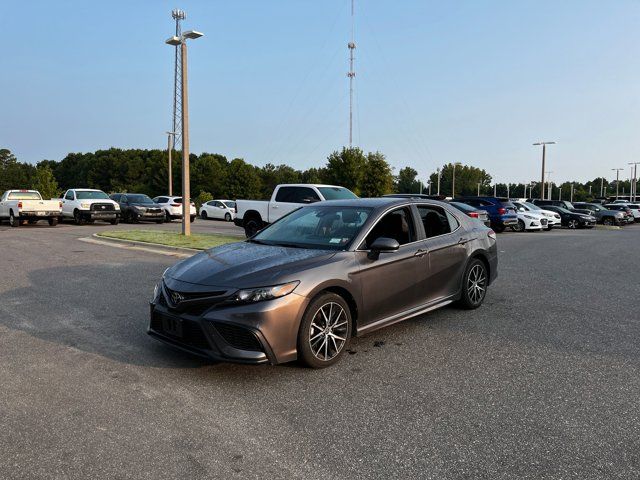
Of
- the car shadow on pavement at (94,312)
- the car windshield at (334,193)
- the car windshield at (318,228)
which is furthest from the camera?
the car windshield at (334,193)

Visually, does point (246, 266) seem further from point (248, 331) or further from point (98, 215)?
point (98, 215)

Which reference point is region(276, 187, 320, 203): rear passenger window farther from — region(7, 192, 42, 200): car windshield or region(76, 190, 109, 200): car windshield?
region(7, 192, 42, 200): car windshield

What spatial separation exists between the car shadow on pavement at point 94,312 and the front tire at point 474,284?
347 centimetres

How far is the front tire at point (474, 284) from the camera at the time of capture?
6387 millimetres

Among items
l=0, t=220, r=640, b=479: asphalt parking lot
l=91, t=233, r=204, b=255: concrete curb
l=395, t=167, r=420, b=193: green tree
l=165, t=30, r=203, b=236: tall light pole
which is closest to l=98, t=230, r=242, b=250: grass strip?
l=91, t=233, r=204, b=255: concrete curb

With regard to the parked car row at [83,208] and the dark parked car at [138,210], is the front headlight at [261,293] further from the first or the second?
the dark parked car at [138,210]

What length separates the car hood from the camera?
415 centimetres

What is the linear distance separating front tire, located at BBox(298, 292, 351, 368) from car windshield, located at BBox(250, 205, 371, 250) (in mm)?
621

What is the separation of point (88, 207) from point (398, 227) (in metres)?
21.9

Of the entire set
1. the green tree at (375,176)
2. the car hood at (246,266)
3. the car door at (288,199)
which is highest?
the green tree at (375,176)

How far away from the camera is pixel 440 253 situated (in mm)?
5785

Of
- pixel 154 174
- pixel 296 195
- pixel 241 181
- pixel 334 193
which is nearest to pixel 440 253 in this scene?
pixel 334 193

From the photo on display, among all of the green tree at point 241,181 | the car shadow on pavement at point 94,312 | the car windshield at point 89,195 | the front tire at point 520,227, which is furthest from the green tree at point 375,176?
the car shadow on pavement at point 94,312

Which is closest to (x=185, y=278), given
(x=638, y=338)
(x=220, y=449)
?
(x=220, y=449)
